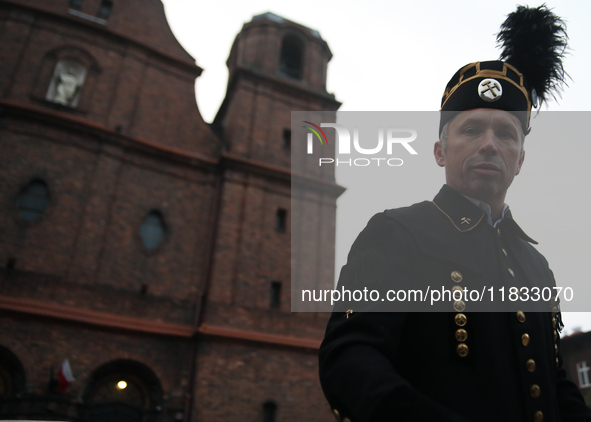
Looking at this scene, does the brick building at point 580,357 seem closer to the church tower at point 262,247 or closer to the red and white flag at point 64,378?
the church tower at point 262,247

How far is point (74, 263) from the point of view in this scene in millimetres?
11523

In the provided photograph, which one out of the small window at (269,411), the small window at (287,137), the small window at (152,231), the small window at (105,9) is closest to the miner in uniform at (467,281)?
the small window at (269,411)

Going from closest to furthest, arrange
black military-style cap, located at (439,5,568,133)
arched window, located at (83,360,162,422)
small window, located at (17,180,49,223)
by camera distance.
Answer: black military-style cap, located at (439,5,568,133) < arched window, located at (83,360,162,422) < small window, located at (17,180,49,223)

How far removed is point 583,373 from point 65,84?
70.1 feet

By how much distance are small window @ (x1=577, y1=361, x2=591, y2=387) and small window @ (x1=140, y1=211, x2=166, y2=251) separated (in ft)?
55.7

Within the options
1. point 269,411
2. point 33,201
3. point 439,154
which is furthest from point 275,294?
point 439,154

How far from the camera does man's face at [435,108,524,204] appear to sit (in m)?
1.79

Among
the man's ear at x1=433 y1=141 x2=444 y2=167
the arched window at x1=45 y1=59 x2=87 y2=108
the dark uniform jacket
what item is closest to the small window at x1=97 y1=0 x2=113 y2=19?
the arched window at x1=45 y1=59 x2=87 y2=108

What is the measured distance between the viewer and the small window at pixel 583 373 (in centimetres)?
1814

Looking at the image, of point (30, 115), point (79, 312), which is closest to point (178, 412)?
point (79, 312)

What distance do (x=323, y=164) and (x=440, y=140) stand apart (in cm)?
1380

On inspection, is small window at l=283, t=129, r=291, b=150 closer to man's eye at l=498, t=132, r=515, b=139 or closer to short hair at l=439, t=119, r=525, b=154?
short hair at l=439, t=119, r=525, b=154

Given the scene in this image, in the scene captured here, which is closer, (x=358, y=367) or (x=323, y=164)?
(x=358, y=367)

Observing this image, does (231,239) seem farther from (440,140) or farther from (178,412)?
(440,140)
